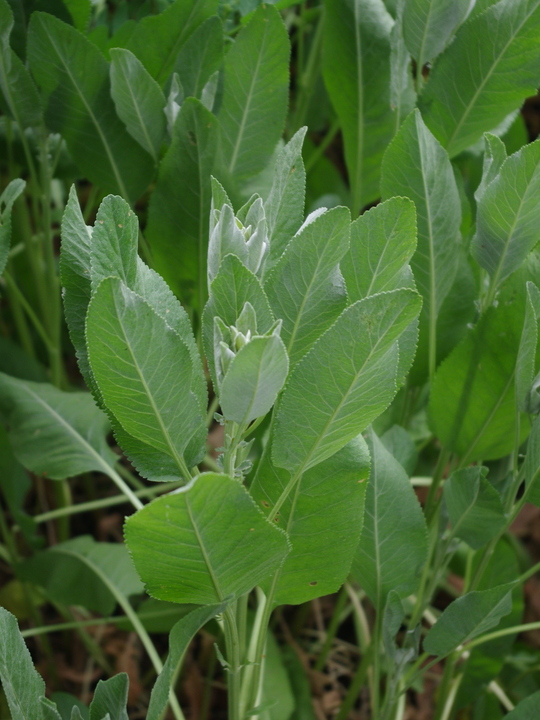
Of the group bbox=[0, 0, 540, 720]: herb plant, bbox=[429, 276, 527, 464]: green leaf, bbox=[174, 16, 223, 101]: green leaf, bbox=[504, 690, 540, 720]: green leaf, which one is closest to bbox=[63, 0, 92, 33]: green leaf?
bbox=[0, 0, 540, 720]: herb plant

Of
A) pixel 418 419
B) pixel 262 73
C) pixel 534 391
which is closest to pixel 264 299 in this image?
pixel 534 391

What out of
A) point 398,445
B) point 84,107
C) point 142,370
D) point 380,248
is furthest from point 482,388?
point 84,107

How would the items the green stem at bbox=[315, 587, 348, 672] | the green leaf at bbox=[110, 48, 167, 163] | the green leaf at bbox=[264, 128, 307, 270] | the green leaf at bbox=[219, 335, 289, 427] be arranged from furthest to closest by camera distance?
the green stem at bbox=[315, 587, 348, 672] < the green leaf at bbox=[110, 48, 167, 163] < the green leaf at bbox=[264, 128, 307, 270] < the green leaf at bbox=[219, 335, 289, 427]

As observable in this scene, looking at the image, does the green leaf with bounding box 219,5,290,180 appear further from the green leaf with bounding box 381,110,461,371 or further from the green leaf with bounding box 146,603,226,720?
the green leaf with bounding box 146,603,226,720

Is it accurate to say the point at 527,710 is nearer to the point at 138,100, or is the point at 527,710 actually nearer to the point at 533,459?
the point at 533,459

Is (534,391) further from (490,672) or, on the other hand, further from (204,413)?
(490,672)

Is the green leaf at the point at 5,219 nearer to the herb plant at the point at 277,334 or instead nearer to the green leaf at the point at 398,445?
the herb plant at the point at 277,334

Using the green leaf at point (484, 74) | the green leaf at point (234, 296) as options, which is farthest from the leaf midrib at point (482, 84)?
the green leaf at point (234, 296)

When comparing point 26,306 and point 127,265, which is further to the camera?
point 26,306
